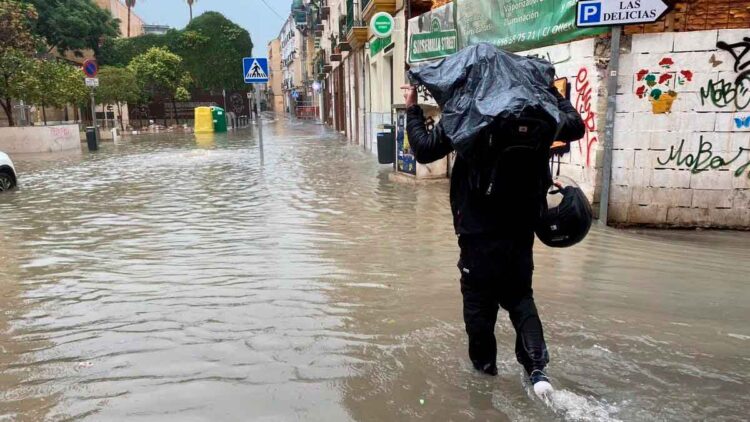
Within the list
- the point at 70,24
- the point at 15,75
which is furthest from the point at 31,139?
the point at 70,24

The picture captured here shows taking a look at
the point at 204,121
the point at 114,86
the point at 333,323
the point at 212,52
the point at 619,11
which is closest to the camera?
the point at 333,323

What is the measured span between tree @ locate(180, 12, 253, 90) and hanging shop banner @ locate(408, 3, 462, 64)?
40.2 m

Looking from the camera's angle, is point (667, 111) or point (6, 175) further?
point (6, 175)

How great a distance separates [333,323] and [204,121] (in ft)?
107

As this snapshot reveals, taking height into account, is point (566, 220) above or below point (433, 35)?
below

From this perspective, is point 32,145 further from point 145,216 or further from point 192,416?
point 192,416

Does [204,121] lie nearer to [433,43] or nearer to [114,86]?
[114,86]

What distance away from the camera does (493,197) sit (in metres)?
2.89

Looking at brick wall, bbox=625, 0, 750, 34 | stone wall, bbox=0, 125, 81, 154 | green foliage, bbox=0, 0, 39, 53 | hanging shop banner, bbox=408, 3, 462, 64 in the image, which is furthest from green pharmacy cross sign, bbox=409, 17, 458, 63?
stone wall, bbox=0, 125, 81, 154

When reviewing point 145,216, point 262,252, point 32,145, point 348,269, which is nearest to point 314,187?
point 145,216

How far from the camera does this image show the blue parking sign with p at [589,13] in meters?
6.66

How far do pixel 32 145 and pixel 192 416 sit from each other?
2212cm

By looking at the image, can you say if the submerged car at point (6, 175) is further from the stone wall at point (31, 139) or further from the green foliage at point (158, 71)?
the green foliage at point (158, 71)

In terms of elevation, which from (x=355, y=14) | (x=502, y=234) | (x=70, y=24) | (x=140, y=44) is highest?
(x=70, y=24)
